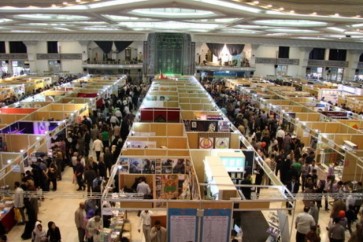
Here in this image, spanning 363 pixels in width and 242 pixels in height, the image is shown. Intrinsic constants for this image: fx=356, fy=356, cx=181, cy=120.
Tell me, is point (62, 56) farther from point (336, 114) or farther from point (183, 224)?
point (183, 224)

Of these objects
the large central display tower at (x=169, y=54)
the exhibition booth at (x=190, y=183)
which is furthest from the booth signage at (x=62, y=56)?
the exhibition booth at (x=190, y=183)

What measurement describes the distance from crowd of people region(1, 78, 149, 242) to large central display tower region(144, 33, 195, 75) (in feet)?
79.3

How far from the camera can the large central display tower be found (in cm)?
4222

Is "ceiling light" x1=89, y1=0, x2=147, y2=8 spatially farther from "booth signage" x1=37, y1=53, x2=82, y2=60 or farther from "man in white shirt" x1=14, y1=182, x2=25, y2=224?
"booth signage" x1=37, y1=53, x2=82, y2=60

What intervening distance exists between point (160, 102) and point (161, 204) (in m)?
10.1

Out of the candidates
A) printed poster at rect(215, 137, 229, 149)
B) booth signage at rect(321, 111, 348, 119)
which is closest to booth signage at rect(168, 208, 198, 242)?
printed poster at rect(215, 137, 229, 149)

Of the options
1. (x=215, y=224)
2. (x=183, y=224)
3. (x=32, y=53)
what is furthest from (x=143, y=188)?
(x=32, y=53)

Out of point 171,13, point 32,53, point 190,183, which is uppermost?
point 171,13

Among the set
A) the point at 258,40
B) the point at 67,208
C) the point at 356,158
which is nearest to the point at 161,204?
the point at 67,208

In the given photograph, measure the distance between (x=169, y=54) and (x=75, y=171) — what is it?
33581 mm

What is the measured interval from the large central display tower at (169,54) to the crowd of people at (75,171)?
24.2m

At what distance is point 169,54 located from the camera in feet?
142

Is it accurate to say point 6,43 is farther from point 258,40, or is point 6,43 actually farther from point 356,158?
point 356,158

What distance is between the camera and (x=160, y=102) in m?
17.9
